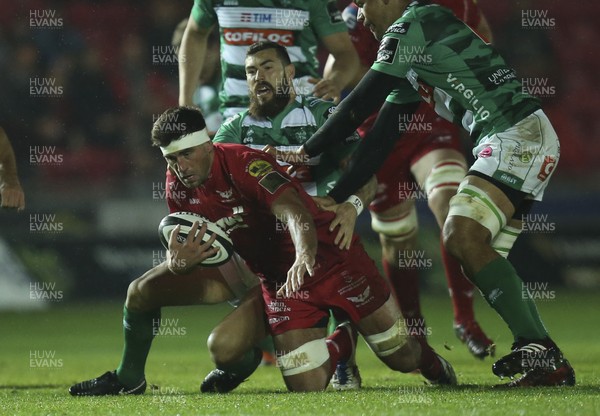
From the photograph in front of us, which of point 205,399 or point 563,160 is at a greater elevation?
point 205,399

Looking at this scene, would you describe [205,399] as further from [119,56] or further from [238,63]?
[119,56]

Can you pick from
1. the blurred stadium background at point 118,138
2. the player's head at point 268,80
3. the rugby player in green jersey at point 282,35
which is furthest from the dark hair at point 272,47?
the blurred stadium background at point 118,138

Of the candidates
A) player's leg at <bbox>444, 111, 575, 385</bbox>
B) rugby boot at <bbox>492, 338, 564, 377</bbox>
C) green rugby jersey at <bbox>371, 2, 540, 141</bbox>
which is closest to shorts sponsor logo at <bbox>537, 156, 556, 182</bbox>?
player's leg at <bbox>444, 111, 575, 385</bbox>

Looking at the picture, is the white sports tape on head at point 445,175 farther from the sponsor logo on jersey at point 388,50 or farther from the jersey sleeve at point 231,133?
the sponsor logo on jersey at point 388,50

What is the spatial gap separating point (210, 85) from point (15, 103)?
13.0 ft

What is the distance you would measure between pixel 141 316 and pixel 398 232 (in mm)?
2103

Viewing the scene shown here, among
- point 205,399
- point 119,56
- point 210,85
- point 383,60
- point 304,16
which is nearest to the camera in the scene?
point 205,399

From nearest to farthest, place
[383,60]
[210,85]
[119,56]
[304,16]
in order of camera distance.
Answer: [383,60] < [304,16] < [210,85] < [119,56]

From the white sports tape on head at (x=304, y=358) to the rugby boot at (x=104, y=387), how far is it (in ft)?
2.41

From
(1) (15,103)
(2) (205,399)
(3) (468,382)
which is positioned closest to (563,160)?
(1) (15,103)

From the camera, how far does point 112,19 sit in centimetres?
1316

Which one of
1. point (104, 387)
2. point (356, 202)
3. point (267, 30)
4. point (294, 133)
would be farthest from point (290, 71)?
point (104, 387)

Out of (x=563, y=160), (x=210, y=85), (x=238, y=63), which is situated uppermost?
(x=238, y=63)

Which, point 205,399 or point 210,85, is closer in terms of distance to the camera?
point 205,399
